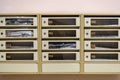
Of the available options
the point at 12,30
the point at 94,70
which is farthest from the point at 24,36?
the point at 94,70

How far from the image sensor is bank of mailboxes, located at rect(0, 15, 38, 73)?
1.64 metres

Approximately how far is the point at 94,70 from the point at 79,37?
318 mm

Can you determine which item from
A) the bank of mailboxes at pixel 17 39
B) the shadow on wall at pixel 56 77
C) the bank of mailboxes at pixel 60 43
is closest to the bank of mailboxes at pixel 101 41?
the bank of mailboxes at pixel 60 43

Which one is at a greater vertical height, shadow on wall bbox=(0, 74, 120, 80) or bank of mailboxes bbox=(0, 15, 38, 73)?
bank of mailboxes bbox=(0, 15, 38, 73)

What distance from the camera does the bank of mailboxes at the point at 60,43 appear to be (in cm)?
164

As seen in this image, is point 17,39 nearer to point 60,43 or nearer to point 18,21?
point 18,21
